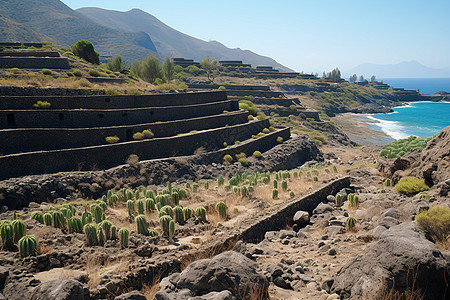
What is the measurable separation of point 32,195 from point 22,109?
868 cm

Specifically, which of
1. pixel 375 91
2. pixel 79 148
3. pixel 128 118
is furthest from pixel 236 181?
pixel 375 91

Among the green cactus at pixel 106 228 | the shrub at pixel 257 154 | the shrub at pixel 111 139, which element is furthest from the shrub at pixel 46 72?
the green cactus at pixel 106 228

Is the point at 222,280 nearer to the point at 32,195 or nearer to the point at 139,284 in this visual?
the point at 139,284

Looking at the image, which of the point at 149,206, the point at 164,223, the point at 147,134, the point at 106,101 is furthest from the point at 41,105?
the point at 164,223

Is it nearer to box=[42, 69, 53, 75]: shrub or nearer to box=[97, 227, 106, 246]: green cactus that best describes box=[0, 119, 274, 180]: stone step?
box=[97, 227, 106, 246]: green cactus

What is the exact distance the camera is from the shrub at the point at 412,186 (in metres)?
13.9

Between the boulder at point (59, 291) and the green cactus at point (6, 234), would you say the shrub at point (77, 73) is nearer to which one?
the green cactus at point (6, 234)

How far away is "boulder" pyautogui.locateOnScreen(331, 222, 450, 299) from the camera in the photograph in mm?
5633

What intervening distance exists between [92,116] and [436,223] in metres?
27.3

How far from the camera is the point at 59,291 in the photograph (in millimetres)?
5684

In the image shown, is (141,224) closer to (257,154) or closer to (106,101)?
(106,101)

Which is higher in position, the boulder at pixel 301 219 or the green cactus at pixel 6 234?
the green cactus at pixel 6 234

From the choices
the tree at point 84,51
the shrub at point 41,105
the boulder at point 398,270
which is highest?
the tree at point 84,51

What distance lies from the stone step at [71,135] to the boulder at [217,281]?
874 inches
